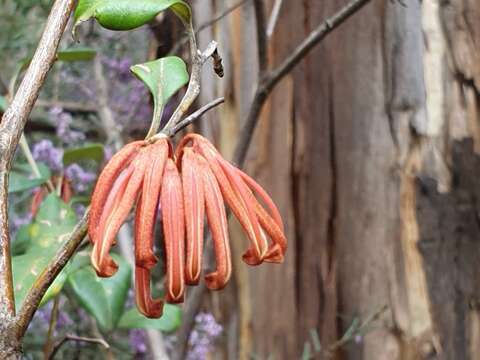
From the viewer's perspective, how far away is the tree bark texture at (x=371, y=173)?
1302 mm

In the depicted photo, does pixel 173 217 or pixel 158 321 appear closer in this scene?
pixel 173 217

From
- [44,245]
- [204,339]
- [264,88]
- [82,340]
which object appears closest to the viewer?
[82,340]

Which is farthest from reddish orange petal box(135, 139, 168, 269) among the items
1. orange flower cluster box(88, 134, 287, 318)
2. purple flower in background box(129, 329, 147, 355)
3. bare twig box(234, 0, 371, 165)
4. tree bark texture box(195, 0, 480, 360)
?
purple flower in background box(129, 329, 147, 355)

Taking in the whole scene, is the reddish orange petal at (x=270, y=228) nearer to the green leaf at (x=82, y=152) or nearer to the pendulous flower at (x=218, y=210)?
the pendulous flower at (x=218, y=210)

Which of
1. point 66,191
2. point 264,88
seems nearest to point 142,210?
point 264,88

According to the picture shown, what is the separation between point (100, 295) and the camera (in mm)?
929

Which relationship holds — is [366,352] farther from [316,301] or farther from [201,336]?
[201,336]

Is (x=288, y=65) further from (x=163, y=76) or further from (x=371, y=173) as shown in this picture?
(x=371, y=173)

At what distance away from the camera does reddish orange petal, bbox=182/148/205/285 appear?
18.5 inches

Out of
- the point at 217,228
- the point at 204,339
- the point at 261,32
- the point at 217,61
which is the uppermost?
the point at 261,32

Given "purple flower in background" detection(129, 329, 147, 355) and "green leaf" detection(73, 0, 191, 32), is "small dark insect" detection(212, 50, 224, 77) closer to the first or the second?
"green leaf" detection(73, 0, 191, 32)

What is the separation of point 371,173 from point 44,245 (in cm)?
66

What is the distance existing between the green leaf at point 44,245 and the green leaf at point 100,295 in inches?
2.3

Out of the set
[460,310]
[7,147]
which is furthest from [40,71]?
[460,310]
